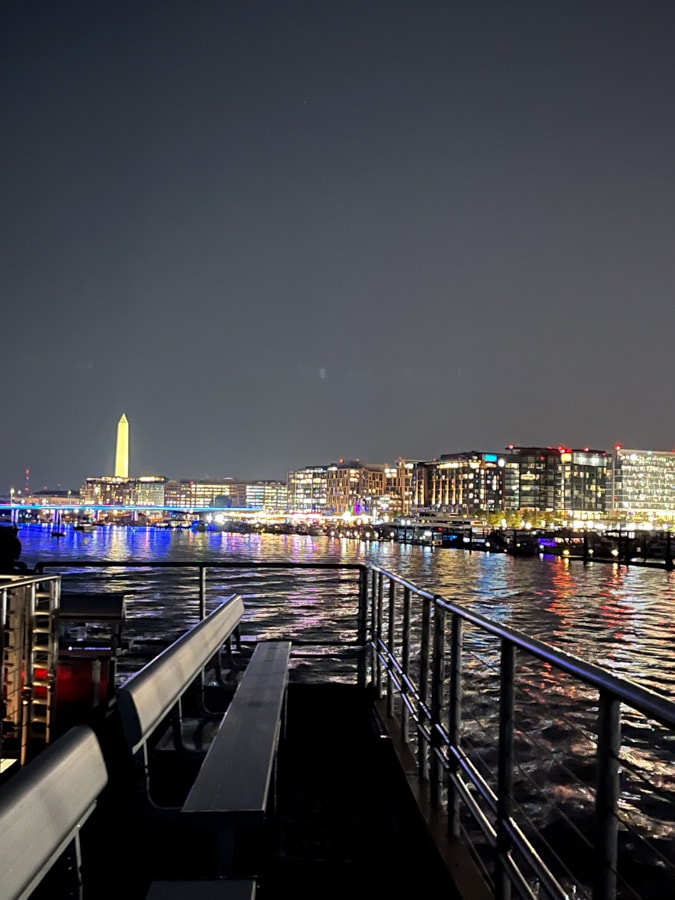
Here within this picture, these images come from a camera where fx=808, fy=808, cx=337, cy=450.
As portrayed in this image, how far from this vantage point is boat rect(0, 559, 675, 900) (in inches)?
107

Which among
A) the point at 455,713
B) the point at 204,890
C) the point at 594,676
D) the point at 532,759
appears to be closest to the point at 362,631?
the point at 532,759

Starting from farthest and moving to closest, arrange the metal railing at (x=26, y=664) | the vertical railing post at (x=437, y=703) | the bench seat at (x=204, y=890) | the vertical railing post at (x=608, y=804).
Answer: the metal railing at (x=26, y=664)
the vertical railing post at (x=437, y=703)
the bench seat at (x=204, y=890)
the vertical railing post at (x=608, y=804)

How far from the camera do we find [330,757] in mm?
5512

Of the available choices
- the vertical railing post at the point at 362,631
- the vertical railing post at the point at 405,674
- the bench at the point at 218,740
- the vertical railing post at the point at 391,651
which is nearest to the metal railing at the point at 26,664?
the bench at the point at 218,740

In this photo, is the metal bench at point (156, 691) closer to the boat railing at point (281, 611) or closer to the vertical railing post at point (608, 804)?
the vertical railing post at point (608, 804)

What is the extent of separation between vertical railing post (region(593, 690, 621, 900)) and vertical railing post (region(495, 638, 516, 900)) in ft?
2.78

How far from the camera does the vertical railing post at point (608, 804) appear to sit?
6.61 feet

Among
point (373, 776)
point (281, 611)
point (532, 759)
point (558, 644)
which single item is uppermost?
point (373, 776)

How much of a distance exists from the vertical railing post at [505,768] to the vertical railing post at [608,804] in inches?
33.4

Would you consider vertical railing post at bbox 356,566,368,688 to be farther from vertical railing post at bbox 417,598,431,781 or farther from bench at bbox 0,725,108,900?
bench at bbox 0,725,108,900

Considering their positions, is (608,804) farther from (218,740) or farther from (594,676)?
(218,740)

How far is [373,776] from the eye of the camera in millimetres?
5102

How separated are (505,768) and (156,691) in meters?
1.50

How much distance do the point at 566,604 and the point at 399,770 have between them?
27.8m
